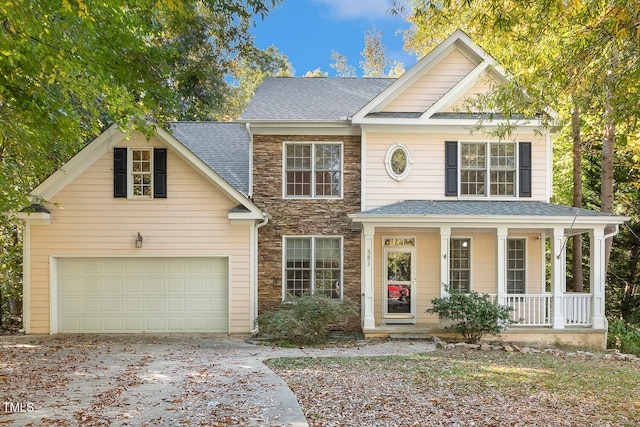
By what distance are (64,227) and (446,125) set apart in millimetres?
10544

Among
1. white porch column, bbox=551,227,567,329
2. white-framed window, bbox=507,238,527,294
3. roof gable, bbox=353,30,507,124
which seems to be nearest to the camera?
white porch column, bbox=551,227,567,329

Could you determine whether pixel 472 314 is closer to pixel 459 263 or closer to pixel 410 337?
pixel 410 337

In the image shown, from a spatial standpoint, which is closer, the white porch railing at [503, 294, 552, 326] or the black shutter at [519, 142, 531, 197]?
the white porch railing at [503, 294, 552, 326]

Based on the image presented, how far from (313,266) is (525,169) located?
650 cm

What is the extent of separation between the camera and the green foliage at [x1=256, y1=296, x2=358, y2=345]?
37.5ft

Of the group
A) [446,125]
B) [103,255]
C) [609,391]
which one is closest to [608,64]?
[609,391]

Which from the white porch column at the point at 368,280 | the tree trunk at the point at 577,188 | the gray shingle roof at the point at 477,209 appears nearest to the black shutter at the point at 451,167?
the gray shingle roof at the point at 477,209

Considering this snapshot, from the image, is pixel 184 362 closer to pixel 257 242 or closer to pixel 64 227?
pixel 257 242

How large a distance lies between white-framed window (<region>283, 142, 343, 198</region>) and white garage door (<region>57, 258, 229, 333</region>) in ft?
10.3

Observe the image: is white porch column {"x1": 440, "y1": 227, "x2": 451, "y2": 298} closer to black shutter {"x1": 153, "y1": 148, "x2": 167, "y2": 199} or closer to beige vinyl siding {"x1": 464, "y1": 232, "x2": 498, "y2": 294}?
beige vinyl siding {"x1": 464, "y1": 232, "x2": 498, "y2": 294}

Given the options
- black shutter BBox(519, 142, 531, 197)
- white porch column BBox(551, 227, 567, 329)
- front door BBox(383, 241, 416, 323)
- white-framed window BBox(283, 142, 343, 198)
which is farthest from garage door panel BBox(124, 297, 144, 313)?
black shutter BBox(519, 142, 531, 197)

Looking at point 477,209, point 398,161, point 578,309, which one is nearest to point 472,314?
point 477,209

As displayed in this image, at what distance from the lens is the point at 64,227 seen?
12734 mm

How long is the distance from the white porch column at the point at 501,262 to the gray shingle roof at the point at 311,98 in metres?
5.17
